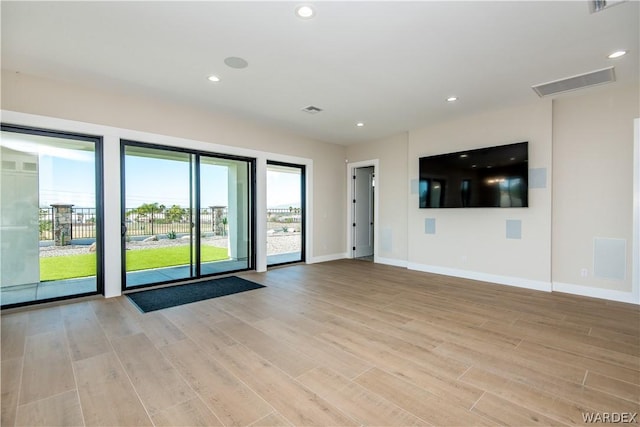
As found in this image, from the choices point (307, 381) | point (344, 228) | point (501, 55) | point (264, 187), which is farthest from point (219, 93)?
point (344, 228)

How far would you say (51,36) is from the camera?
292 centimetres

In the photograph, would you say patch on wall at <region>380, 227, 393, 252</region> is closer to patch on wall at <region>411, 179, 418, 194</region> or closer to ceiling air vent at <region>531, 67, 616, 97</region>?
patch on wall at <region>411, 179, 418, 194</region>

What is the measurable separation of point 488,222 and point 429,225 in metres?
1.11

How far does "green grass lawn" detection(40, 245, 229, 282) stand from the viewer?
411 cm

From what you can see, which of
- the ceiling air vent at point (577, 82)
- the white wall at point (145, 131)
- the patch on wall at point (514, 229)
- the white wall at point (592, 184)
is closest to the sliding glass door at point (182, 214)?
the white wall at point (145, 131)

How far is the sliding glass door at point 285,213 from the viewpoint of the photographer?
6.46 metres

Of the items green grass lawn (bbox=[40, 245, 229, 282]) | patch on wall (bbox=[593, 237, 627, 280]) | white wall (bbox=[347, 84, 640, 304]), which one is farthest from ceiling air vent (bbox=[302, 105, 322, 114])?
patch on wall (bbox=[593, 237, 627, 280])

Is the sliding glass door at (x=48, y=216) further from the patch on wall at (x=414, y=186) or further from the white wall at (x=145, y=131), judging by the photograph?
the patch on wall at (x=414, y=186)

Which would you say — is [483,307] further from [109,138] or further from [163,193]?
[109,138]

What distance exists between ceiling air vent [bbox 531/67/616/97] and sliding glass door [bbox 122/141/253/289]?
499cm

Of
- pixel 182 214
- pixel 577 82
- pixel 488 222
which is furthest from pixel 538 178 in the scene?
pixel 182 214

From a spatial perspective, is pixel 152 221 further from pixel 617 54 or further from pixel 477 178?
pixel 617 54

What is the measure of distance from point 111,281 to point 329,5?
454 cm

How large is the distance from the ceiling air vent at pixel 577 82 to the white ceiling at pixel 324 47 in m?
0.12
